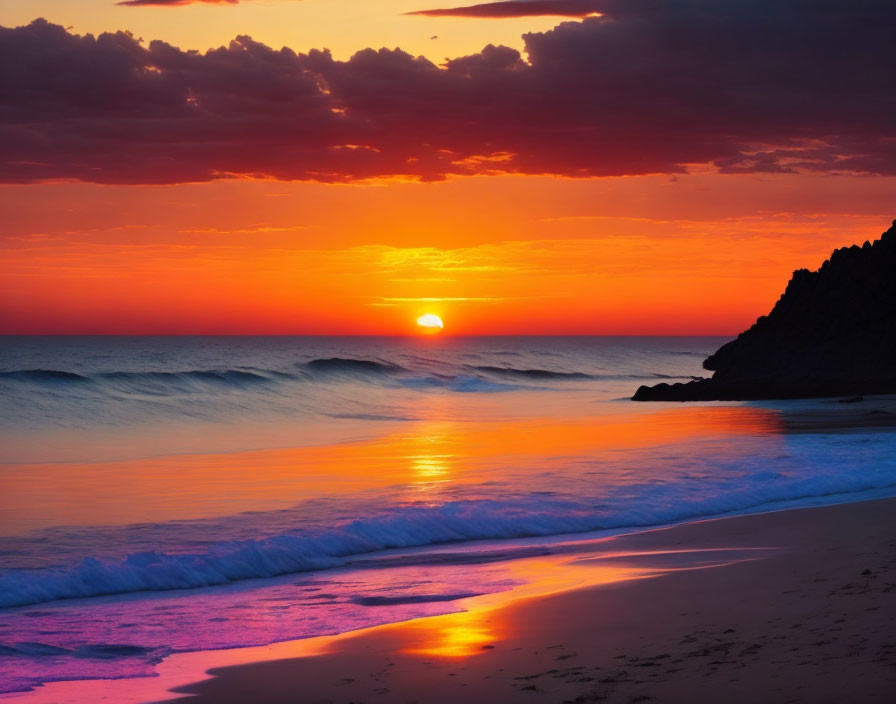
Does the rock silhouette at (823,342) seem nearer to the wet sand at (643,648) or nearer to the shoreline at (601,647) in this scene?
the shoreline at (601,647)

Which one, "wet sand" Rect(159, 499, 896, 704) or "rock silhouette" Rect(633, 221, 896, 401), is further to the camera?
"rock silhouette" Rect(633, 221, 896, 401)

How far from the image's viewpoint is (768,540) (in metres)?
11.4

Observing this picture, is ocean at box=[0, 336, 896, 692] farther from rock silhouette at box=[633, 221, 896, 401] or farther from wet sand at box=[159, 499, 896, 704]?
rock silhouette at box=[633, 221, 896, 401]

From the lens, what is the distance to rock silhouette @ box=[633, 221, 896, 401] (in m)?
43.1

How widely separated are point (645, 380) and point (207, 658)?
7202 centimetres

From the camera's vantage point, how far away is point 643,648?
6703 mm

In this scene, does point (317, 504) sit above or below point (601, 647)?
below

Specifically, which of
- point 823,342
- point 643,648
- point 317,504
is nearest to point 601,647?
point 643,648

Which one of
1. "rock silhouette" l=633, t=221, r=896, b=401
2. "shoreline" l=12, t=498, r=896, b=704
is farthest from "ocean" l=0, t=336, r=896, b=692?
"rock silhouette" l=633, t=221, r=896, b=401

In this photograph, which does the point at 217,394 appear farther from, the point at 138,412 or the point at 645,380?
the point at 645,380

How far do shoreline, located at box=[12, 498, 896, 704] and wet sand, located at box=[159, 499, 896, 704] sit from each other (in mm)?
14

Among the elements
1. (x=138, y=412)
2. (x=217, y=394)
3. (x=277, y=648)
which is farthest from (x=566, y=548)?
(x=217, y=394)

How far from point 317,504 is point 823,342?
39.2 meters

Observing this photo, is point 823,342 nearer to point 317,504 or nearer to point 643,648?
point 317,504
